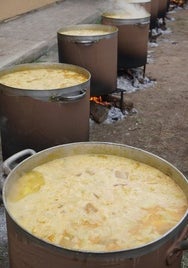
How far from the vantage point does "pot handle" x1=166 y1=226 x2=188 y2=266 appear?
2129mm

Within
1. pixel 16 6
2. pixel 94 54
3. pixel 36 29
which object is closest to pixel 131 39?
pixel 94 54

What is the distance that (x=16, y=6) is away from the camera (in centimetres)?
1016

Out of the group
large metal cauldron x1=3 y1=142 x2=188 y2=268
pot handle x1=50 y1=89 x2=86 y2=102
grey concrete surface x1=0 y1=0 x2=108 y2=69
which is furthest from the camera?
grey concrete surface x1=0 y1=0 x2=108 y2=69

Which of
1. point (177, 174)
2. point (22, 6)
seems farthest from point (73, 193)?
point (22, 6)

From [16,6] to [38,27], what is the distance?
58.5 inches

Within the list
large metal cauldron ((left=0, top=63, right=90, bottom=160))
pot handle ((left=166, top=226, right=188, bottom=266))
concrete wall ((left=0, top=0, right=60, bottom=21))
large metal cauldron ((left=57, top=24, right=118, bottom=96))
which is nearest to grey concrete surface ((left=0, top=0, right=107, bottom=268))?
concrete wall ((left=0, top=0, right=60, bottom=21))

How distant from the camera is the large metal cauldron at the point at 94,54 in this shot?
5738mm

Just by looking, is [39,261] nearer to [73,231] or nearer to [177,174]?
[73,231]

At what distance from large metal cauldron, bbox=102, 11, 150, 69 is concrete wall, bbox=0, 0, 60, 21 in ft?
9.86

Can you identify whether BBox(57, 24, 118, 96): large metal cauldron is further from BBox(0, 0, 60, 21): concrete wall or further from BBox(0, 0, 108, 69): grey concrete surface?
BBox(0, 0, 60, 21): concrete wall

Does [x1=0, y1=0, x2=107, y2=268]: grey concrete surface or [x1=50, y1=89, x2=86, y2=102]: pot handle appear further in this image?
[x1=0, y1=0, x2=107, y2=268]: grey concrete surface

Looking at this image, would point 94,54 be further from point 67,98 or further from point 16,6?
point 16,6

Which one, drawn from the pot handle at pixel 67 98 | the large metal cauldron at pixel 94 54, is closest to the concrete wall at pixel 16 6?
the large metal cauldron at pixel 94 54

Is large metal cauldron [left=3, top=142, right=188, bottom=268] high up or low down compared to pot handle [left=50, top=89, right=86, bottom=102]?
down
